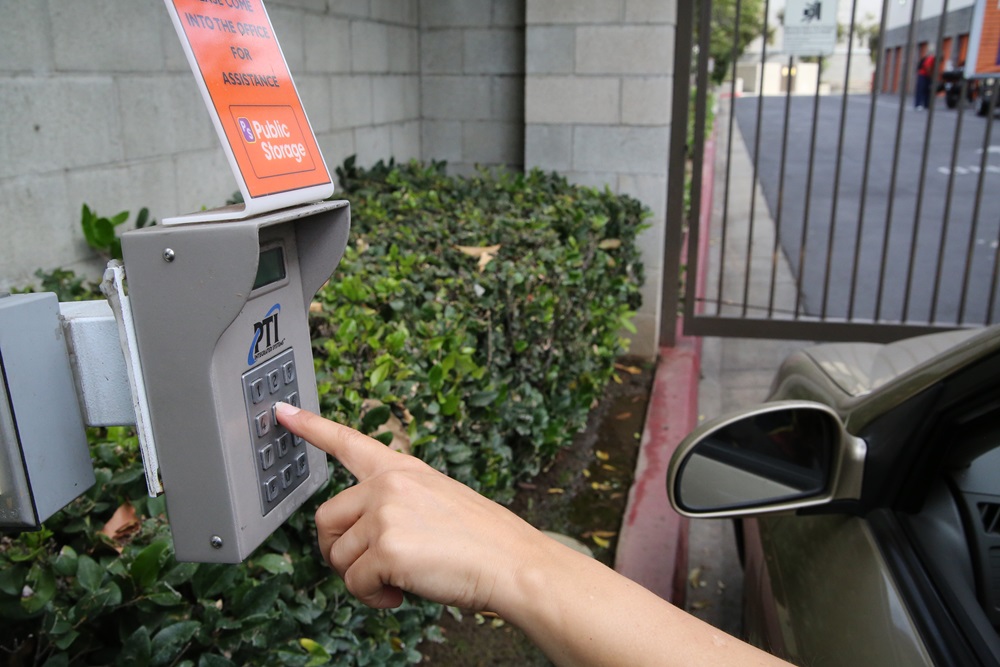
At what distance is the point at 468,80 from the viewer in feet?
20.5

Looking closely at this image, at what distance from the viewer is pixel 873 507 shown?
1908 millimetres

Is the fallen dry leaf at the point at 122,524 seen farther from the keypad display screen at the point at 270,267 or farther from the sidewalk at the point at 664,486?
the sidewalk at the point at 664,486

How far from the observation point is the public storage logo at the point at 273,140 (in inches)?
44.7

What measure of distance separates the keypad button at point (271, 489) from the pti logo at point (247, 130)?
0.42 meters

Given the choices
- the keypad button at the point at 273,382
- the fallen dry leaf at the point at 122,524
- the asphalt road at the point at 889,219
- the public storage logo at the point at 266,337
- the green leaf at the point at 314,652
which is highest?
the public storage logo at the point at 266,337

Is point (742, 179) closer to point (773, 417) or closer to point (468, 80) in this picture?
point (468, 80)

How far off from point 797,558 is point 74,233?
2.60 meters

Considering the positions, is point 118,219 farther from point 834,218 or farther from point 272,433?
point 834,218

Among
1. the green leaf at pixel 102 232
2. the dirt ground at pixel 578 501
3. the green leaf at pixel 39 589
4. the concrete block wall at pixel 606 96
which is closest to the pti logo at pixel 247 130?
the green leaf at pixel 39 589

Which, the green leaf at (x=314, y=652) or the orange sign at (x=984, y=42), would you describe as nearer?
the green leaf at (x=314, y=652)

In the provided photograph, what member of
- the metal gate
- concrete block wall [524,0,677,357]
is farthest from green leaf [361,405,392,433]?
concrete block wall [524,0,677,357]

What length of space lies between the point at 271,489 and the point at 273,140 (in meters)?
0.45

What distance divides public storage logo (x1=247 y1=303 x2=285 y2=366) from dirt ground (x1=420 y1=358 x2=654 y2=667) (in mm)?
1539

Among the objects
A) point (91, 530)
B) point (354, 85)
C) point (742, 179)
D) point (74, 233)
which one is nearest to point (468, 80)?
point (354, 85)
